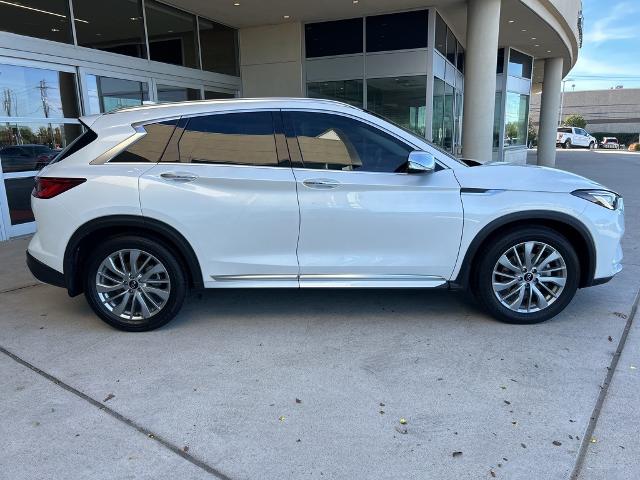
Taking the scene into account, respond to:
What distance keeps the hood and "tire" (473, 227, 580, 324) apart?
342 millimetres

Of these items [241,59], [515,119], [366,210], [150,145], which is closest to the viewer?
[366,210]

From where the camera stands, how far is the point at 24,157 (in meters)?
7.25

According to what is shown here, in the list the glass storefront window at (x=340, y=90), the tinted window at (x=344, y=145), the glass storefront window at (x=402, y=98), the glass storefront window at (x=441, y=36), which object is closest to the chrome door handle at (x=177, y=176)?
the tinted window at (x=344, y=145)

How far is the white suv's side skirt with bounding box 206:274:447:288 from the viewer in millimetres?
3875

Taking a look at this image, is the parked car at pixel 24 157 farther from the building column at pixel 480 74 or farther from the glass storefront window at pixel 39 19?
the building column at pixel 480 74

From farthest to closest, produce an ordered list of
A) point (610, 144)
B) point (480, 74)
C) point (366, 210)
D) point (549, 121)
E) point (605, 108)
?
point (605, 108) < point (610, 144) < point (549, 121) < point (480, 74) < point (366, 210)

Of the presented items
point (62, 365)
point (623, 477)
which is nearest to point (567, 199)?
point (623, 477)

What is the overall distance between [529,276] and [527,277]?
2cm

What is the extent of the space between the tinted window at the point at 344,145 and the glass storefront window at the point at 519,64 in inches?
727

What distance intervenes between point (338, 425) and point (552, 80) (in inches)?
927

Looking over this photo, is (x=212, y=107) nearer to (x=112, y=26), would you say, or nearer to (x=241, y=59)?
(x=112, y=26)

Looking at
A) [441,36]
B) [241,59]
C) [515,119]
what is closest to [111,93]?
[241,59]

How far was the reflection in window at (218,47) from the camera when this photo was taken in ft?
37.2

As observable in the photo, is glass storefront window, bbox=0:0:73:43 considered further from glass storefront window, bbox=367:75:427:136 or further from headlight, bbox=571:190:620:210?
headlight, bbox=571:190:620:210
